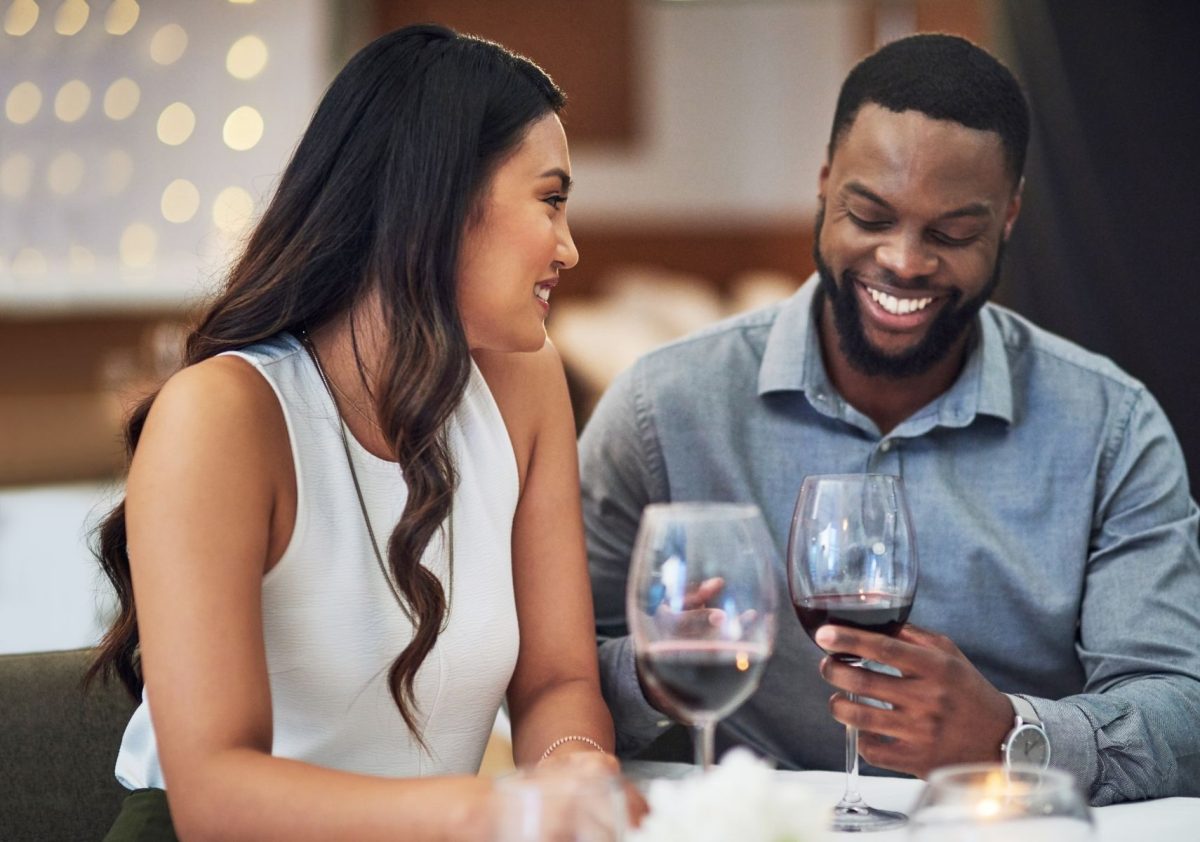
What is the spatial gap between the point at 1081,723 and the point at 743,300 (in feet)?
16.3

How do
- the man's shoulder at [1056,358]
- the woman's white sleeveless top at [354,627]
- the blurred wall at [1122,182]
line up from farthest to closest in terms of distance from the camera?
the blurred wall at [1122,182], the man's shoulder at [1056,358], the woman's white sleeveless top at [354,627]

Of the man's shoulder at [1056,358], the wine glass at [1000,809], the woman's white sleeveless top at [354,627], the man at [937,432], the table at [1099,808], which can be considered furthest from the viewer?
the man's shoulder at [1056,358]

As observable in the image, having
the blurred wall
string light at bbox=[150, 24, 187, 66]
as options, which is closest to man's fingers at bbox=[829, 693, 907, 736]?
the blurred wall

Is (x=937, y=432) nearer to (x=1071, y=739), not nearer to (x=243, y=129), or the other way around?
(x=1071, y=739)

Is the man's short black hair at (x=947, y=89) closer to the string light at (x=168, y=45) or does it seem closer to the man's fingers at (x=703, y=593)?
the man's fingers at (x=703, y=593)

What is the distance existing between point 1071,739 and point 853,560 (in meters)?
0.45

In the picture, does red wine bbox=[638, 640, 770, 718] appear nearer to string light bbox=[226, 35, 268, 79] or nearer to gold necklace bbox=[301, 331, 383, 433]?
gold necklace bbox=[301, 331, 383, 433]

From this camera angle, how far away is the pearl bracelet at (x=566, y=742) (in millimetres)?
1419

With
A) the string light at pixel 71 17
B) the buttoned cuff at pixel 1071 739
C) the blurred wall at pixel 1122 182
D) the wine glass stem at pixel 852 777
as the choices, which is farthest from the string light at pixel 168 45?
the wine glass stem at pixel 852 777

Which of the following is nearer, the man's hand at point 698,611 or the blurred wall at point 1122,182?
the man's hand at point 698,611

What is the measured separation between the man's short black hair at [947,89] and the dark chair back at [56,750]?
119 cm

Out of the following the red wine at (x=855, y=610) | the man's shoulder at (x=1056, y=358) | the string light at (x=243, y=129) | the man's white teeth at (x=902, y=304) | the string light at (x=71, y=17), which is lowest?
the red wine at (x=855, y=610)

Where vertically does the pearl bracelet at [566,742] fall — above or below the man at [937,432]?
below

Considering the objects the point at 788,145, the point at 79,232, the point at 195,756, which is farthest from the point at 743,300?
the point at 195,756
